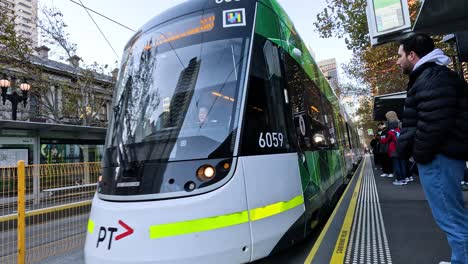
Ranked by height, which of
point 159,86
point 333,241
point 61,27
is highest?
point 61,27

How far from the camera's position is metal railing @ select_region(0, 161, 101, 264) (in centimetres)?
431

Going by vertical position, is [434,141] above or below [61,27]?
below

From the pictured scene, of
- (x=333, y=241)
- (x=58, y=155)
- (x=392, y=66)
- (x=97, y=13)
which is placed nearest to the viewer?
(x=333, y=241)

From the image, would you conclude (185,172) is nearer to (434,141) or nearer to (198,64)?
(198,64)

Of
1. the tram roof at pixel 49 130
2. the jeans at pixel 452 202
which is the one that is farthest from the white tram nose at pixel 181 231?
the tram roof at pixel 49 130

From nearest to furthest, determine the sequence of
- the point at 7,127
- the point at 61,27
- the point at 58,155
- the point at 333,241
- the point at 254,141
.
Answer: the point at 254,141
the point at 333,241
the point at 7,127
the point at 58,155
the point at 61,27

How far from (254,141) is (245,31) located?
1105 millimetres

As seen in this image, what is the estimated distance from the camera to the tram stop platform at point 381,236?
3.40m

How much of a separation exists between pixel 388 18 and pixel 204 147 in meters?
5.25

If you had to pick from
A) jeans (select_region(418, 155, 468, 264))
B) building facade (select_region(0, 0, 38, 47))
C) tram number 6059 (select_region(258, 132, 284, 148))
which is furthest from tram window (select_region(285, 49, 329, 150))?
building facade (select_region(0, 0, 38, 47))

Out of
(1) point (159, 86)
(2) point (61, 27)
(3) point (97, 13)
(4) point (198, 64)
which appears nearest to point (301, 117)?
(4) point (198, 64)

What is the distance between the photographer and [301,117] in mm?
4031

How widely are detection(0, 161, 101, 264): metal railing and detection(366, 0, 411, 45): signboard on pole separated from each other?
20.7 ft

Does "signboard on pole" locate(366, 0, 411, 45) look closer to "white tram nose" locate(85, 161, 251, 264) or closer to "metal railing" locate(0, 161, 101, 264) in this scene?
"white tram nose" locate(85, 161, 251, 264)
